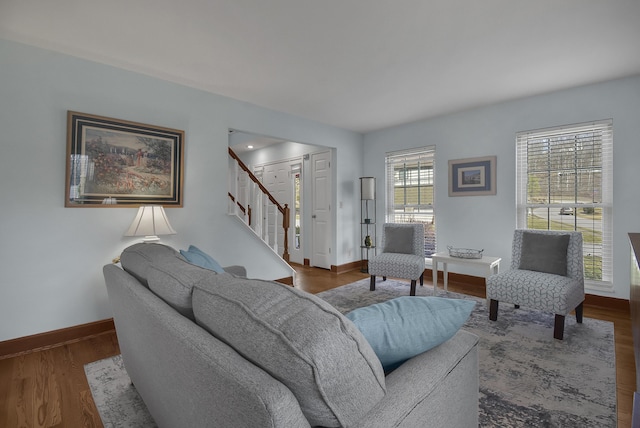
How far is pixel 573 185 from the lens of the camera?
3486mm

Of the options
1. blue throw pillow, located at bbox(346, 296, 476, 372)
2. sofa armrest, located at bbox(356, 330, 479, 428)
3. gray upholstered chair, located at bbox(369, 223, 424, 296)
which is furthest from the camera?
gray upholstered chair, located at bbox(369, 223, 424, 296)

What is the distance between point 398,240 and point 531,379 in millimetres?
2333

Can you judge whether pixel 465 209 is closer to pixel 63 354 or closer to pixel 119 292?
pixel 119 292

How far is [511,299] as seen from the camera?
2.77m

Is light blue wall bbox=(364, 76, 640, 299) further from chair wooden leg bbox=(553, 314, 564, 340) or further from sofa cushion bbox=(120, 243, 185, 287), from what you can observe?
sofa cushion bbox=(120, 243, 185, 287)

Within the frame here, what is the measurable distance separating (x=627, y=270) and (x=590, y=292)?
41cm

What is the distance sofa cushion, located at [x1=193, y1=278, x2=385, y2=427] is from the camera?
58 centimetres

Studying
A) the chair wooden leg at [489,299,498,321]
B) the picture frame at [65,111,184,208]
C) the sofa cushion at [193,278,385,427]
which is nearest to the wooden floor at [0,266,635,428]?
the chair wooden leg at [489,299,498,321]

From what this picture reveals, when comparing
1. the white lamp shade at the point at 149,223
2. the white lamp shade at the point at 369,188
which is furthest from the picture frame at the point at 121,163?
the white lamp shade at the point at 369,188

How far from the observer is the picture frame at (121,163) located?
8.56 ft

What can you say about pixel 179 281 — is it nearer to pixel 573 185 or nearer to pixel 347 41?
pixel 347 41

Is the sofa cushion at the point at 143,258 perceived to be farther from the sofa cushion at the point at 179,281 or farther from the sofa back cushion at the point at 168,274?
the sofa cushion at the point at 179,281

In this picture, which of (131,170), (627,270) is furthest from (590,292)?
(131,170)

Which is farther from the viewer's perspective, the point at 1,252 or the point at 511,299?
the point at 511,299
